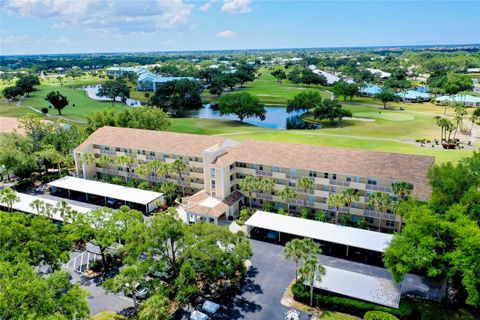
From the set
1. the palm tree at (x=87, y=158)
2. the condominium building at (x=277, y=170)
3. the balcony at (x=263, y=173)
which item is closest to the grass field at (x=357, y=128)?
the condominium building at (x=277, y=170)

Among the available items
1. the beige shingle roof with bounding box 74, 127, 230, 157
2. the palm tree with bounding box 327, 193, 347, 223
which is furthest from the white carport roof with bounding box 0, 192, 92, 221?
the palm tree with bounding box 327, 193, 347, 223

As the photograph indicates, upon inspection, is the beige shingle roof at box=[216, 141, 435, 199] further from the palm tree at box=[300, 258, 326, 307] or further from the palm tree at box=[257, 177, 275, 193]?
the palm tree at box=[300, 258, 326, 307]

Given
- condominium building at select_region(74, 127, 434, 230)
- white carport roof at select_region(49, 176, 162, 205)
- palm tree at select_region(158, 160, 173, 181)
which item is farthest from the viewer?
palm tree at select_region(158, 160, 173, 181)

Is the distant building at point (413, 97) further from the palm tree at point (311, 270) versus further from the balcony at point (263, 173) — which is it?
the palm tree at point (311, 270)

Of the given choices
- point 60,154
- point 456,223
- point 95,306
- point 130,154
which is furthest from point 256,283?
point 60,154

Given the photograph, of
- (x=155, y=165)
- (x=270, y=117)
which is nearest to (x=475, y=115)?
(x=270, y=117)

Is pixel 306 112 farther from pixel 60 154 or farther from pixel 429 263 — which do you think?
pixel 429 263
